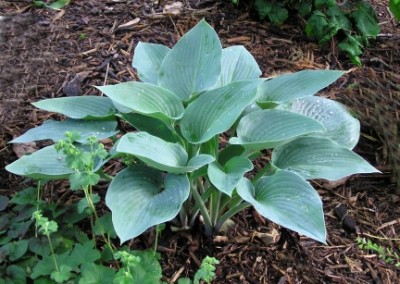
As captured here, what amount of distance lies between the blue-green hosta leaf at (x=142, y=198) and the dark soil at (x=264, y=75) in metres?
0.40

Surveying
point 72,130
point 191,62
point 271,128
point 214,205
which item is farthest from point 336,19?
point 72,130

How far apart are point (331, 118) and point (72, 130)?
1.10m

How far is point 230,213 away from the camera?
97.0 inches

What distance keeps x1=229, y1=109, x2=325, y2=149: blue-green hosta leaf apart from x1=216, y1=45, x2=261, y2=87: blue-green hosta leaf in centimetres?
29

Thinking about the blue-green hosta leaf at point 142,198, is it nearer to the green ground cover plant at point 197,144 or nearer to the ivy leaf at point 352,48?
the green ground cover plant at point 197,144

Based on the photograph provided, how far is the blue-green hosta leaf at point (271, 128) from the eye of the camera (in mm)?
2225

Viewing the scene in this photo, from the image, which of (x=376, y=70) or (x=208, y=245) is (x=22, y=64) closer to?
(x=208, y=245)

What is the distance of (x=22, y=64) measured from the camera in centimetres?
342

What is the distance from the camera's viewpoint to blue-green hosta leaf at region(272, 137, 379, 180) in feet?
7.46

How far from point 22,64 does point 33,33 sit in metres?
0.29

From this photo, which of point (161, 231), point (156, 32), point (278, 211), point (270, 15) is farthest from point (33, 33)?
point (278, 211)

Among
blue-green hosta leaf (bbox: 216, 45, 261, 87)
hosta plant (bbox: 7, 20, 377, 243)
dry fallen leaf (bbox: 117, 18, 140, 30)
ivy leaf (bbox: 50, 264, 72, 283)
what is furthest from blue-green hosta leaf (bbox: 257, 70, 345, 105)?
dry fallen leaf (bbox: 117, 18, 140, 30)

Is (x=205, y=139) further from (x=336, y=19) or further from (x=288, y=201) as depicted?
(x=336, y=19)

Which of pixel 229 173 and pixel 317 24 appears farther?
pixel 317 24
